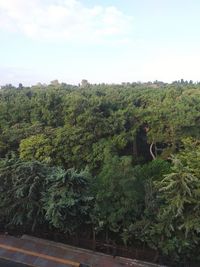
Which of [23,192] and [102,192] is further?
[23,192]

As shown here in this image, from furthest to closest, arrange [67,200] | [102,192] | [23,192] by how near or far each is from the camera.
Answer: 1. [23,192]
2. [102,192]
3. [67,200]

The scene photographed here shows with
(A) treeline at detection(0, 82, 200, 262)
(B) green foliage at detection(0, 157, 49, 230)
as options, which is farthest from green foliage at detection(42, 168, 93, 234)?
(B) green foliage at detection(0, 157, 49, 230)

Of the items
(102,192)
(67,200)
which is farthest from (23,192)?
(102,192)

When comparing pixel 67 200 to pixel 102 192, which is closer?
pixel 67 200

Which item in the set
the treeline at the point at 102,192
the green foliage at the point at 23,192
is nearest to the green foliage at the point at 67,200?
the treeline at the point at 102,192

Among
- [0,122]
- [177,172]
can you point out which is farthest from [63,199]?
[0,122]

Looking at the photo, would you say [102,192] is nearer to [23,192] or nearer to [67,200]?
[67,200]

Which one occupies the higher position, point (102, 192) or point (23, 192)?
point (102, 192)

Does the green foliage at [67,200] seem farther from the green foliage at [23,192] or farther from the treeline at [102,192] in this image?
the green foliage at [23,192]

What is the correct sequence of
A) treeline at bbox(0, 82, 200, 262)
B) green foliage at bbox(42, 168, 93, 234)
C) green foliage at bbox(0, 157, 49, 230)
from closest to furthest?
treeline at bbox(0, 82, 200, 262) → green foliage at bbox(42, 168, 93, 234) → green foliage at bbox(0, 157, 49, 230)

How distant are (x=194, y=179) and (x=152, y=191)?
1.76m

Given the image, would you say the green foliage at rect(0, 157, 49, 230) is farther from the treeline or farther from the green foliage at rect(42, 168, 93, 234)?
the green foliage at rect(42, 168, 93, 234)

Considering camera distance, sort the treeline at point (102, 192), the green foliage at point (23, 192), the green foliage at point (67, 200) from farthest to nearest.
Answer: the green foliage at point (23, 192) < the green foliage at point (67, 200) < the treeline at point (102, 192)

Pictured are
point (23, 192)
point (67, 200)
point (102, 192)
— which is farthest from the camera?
point (23, 192)
